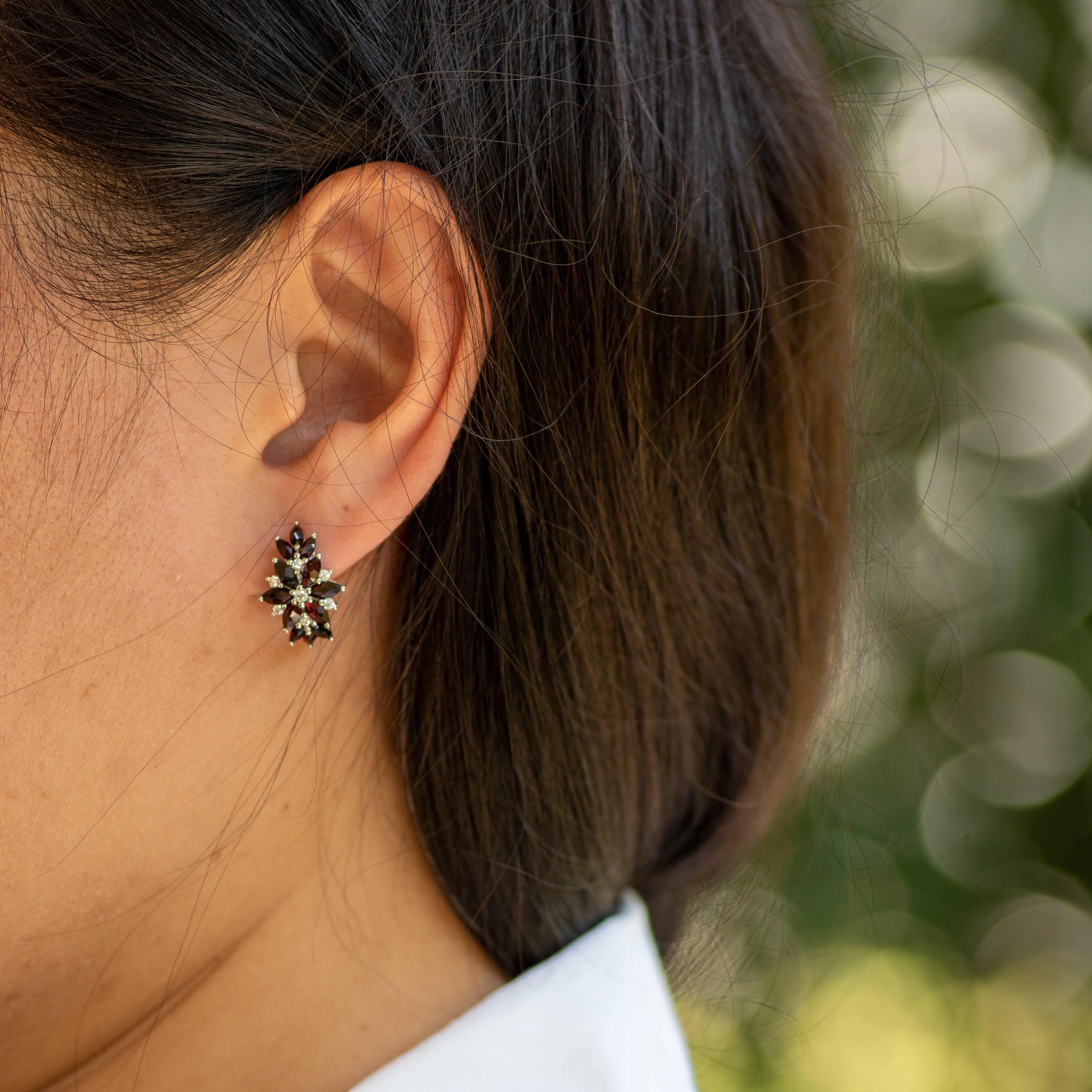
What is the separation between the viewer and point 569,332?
1.89ft

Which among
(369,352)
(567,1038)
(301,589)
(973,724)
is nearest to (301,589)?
(301,589)

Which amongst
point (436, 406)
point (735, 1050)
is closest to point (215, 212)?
point (436, 406)

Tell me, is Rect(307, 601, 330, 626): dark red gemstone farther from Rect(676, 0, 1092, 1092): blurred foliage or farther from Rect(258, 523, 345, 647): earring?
Rect(676, 0, 1092, 1092): blurred foliage

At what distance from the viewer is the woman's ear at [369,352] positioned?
0.52 meters

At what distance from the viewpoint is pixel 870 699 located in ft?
2.99

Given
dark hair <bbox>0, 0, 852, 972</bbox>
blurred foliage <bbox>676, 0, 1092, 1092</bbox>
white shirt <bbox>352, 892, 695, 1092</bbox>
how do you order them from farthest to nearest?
blurred foliage <bbox>676, 0, 1092, 1092</bbox> < white shirt <bbox>352, 892, 695, 1092</bbox> < dark hair <bbox>0, 0, 852, 972</bbox>

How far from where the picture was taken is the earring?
0.55m

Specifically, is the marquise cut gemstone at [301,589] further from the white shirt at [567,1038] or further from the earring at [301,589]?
the white shirt at [567,1038]

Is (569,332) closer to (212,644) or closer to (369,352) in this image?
(369,352)

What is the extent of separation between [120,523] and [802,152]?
1.59ft

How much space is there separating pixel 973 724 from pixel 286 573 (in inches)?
51.2

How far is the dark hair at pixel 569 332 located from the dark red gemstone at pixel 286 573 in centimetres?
9

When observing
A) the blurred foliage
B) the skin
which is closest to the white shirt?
the skin

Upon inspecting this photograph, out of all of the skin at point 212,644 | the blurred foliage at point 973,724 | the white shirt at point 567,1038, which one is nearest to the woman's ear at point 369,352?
the skin at point 212,644
